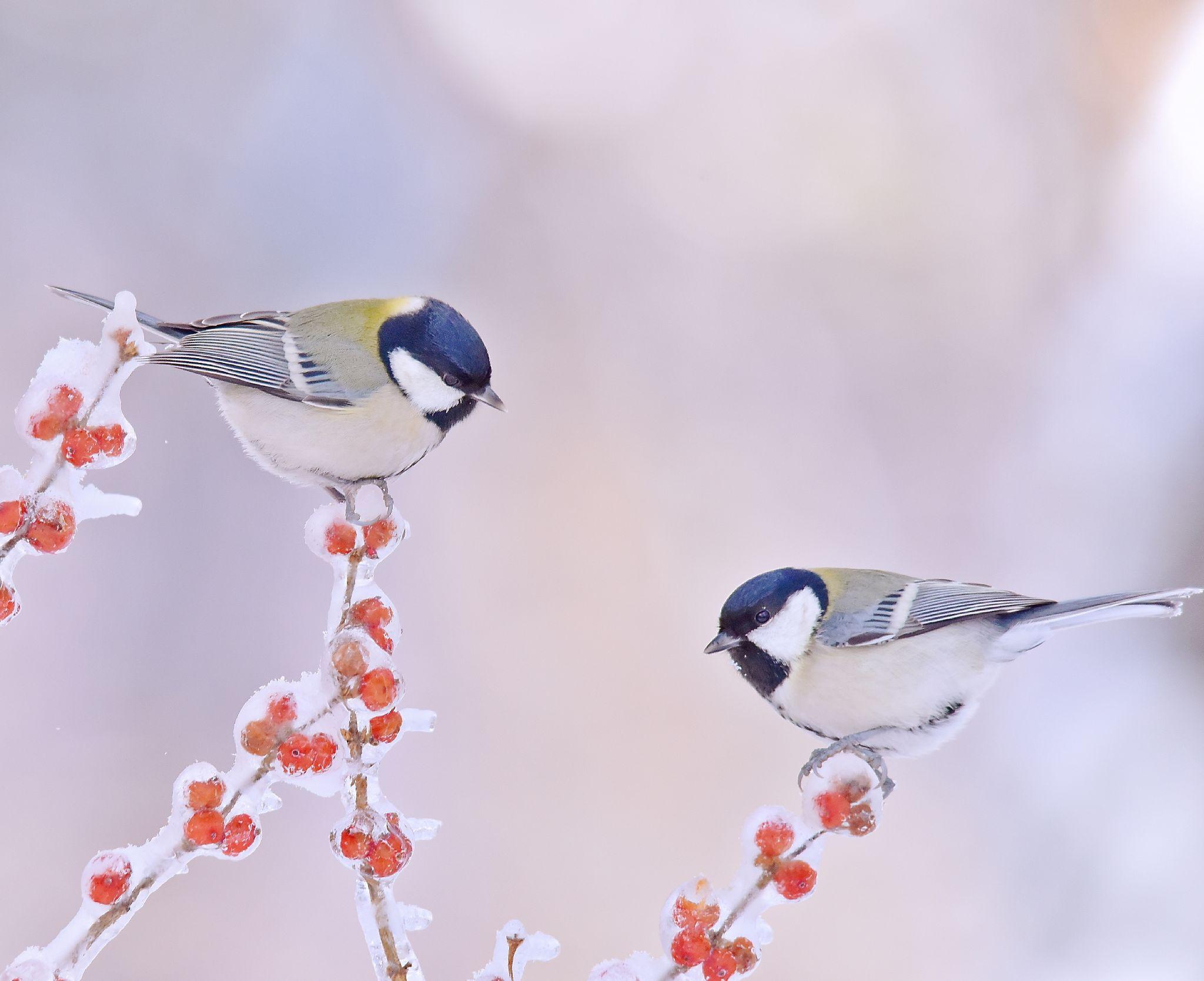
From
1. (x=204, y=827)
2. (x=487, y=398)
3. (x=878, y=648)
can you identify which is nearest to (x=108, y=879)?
(x=204, y=827)

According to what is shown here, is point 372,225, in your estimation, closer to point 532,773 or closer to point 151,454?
point 151,454

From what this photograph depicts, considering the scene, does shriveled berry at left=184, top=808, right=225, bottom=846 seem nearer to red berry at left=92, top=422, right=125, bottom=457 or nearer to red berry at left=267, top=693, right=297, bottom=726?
red berry at left=267, top=693, right=297, bottom=726

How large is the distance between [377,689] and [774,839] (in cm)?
21

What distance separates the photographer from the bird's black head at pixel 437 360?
2.31ft

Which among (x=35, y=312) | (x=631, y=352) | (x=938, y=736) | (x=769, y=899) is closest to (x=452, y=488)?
(x=631, y=352)

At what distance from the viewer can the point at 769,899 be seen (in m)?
0.49

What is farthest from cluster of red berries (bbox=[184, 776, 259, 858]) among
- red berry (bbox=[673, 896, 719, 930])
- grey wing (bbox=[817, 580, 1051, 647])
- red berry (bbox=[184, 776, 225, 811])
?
grey wing (bbox=[817, 580, 1051, 647])

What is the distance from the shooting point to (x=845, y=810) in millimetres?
486

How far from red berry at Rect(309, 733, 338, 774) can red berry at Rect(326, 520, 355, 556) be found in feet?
0.41

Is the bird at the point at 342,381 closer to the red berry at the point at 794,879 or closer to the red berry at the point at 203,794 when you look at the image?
the red berry at the point at 203,794

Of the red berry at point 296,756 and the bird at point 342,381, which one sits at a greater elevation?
the bird at point 342,381

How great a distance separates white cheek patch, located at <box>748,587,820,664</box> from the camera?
2.40ft

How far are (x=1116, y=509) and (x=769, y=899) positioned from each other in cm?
96

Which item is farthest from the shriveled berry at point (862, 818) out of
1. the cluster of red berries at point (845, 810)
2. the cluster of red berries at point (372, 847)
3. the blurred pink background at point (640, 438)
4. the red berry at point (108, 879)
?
the blurred pink background at point (640, 438)
